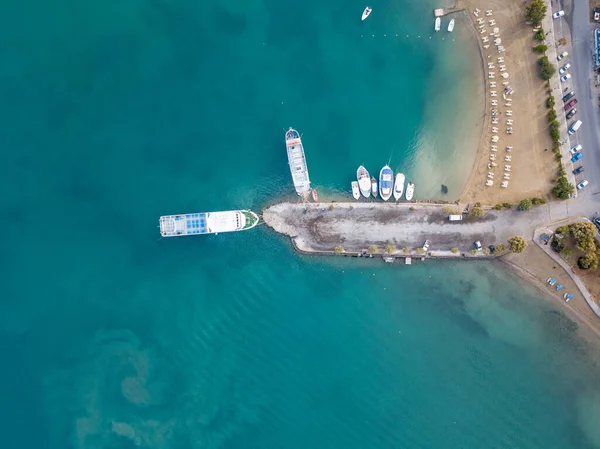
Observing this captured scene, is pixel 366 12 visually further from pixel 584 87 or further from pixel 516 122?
pixel 584 87

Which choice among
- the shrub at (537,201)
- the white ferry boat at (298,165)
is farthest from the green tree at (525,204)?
the white ferry boat at (298,165)

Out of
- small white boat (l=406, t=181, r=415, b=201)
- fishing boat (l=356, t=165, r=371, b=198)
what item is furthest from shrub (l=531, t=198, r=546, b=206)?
fishing boat (l=356, t=165, r=371, b=198)

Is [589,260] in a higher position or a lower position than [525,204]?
lower

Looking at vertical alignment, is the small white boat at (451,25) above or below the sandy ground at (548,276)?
above

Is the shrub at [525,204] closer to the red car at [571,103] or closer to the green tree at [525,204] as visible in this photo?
the green tree at [525,204]

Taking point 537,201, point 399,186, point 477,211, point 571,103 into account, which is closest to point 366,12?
point 399,186

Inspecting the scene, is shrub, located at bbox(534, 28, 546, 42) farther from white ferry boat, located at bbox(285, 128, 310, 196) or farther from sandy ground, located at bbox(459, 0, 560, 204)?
white ferry boat, located at bbox(285, 128, 310, 196)

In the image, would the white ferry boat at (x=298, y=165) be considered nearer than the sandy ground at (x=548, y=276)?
No
